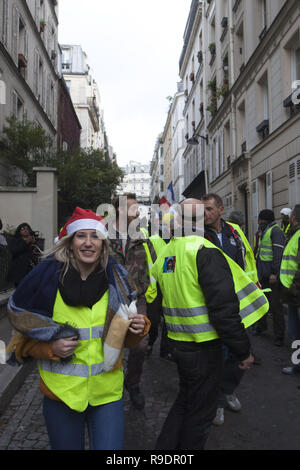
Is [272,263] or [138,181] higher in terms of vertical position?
[138,181]

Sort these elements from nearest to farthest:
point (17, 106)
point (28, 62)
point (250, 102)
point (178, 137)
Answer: point (250, 102), point (17, 106), point (28, 62), point (178, 137)

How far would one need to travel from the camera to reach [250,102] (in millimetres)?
15609

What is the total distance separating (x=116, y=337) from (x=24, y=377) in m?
3.14

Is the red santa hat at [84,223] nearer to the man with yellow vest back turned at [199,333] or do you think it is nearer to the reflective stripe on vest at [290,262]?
the man with yellow vest back turned at [199,333]

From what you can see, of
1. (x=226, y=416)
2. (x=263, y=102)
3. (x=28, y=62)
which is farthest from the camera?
(x=28, y=62)

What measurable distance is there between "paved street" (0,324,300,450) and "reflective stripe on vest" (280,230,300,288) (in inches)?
42.9

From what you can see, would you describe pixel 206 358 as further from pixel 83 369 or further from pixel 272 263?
pixel 272 263

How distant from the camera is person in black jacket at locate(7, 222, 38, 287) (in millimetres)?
6516

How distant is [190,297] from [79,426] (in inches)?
39.6

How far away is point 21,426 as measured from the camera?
351cm

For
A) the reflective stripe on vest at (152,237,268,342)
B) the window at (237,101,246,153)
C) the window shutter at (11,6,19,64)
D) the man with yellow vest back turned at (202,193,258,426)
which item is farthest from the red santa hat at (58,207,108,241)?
the window shutter at (11,6,19,64)

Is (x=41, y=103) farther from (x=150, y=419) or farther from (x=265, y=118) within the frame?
(x=150, y=419)

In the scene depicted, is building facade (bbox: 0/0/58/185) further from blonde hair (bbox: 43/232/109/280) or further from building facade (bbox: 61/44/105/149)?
building facade (bbox: 61/44/105/149)

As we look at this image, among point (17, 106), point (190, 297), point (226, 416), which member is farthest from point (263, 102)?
point (190, 297)
